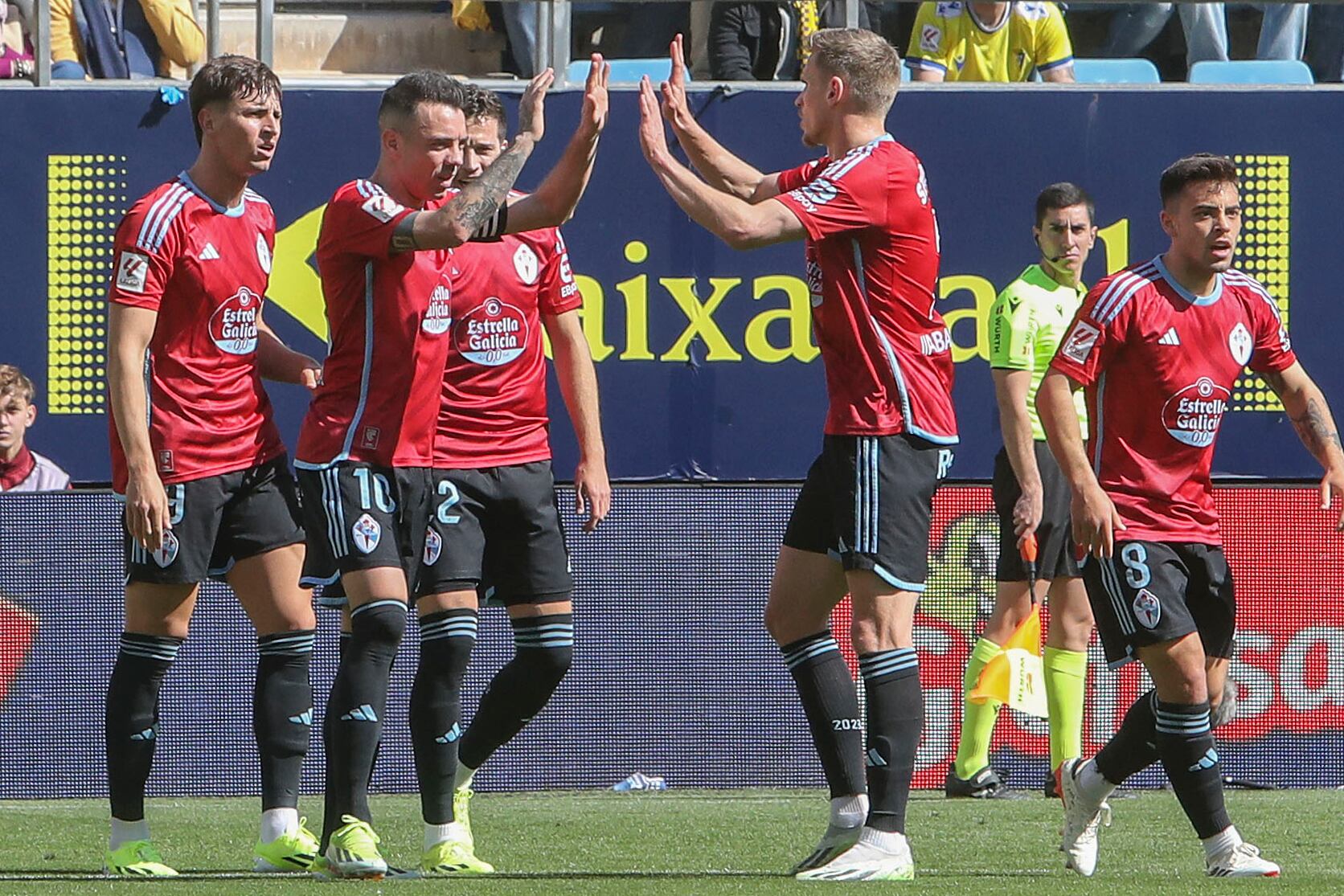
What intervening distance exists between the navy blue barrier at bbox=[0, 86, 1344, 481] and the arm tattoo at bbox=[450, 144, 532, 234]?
3921 millimetres

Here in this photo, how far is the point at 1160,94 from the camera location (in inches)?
361

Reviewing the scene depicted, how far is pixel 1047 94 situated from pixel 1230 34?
3.81ft

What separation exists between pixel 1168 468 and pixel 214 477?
99.7 inches

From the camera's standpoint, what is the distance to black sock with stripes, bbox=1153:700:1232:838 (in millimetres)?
5469

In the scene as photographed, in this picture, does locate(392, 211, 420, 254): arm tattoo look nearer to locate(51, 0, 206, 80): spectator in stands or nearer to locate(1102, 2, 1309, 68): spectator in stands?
locate(51, 0, 206, 80): spectator in stands

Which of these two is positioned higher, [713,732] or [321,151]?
[321,151]

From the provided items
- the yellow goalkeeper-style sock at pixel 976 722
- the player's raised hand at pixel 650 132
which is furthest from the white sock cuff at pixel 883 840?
the yellow goalkeeper-style sock at pixel 976 722

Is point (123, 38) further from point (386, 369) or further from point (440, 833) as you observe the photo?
point (440, 833)

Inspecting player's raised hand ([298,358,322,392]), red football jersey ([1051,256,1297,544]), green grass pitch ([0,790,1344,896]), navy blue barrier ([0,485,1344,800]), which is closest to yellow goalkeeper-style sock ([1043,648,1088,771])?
green grass pitch ([0,790,1344,896])

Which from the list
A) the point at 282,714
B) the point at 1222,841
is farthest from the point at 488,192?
the point at 1222,841

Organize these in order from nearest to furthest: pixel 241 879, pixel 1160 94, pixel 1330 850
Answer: pixel 241 879 → pixel 1330 850 → pixel 1160 94

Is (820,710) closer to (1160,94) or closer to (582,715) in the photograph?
(582,715)

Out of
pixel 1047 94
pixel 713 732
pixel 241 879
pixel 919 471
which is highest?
pixel 1047 94

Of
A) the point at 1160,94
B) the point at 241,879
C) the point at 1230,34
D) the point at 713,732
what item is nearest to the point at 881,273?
the point at 241,879
